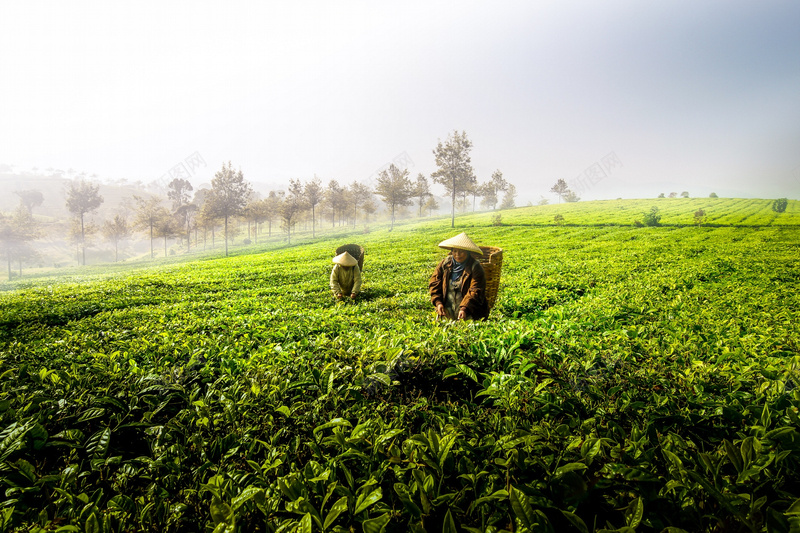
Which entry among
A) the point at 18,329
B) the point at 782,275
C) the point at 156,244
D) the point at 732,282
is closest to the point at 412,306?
the point at 18,329

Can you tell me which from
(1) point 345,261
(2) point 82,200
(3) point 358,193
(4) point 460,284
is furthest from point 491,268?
(2) point 82,200

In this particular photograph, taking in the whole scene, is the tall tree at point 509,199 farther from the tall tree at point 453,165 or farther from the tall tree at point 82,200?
the tall tree at point 82,200

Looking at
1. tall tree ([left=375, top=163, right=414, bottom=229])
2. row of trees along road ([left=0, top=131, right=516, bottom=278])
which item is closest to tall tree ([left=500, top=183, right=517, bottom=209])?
row of trees along road ([left=0, top=131, right=516, bottom=278])

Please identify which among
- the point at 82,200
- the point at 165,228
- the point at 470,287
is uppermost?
the point at 82,200

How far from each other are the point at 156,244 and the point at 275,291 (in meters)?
110

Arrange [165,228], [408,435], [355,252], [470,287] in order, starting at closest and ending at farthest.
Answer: [408,435] → [470,287] → [355,252] → [165,228]

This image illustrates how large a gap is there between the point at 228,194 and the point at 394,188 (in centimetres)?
2162

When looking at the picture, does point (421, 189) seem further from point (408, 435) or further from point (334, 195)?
point (408, 435)

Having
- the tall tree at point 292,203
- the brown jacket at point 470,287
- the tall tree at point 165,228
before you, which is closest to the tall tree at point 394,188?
the tall tree at point 292,203

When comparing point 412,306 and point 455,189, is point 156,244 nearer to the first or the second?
point 455,189

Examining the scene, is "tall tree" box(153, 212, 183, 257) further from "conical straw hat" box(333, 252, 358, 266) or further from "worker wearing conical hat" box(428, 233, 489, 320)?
"worker wearing conical hat" box(428, 233, 489, 320)

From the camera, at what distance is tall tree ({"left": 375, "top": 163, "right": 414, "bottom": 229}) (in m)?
45.8

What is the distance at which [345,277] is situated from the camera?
28.6 feet

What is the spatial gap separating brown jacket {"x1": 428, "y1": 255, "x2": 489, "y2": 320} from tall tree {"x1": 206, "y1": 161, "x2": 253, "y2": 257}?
38698 mm
